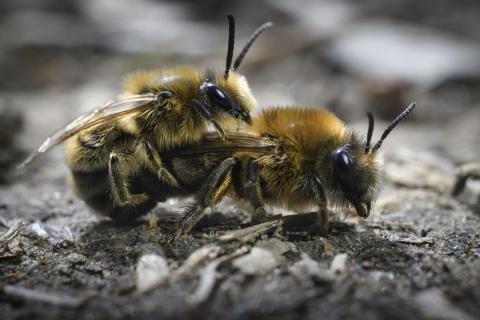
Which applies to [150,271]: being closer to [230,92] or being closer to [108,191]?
[108,191]

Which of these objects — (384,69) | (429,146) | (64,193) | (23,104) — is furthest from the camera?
(384,69)

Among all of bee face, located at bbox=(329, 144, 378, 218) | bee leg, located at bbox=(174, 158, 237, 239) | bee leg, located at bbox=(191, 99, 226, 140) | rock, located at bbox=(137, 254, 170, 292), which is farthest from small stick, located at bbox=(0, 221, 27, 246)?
bee face, located at bbox=(329, 144, 378, 218)

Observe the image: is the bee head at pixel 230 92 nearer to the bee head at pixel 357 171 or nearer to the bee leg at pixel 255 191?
the bee leg at pixel 255 191

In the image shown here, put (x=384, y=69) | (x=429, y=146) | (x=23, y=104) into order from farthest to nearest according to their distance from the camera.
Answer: (x=384, y=69)
(x=23, y=104)
(x=429, y=146)

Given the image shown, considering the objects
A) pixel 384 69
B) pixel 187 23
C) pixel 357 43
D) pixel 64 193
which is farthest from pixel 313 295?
pixel 187 23

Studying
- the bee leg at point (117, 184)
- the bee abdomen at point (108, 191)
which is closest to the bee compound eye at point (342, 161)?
the bee abdomen at point (108, 191)

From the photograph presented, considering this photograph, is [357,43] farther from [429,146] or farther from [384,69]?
[429,146]

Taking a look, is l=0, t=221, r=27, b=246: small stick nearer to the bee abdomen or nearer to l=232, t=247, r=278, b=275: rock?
the bee abdomen

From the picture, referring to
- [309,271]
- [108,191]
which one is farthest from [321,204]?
[108,191]
